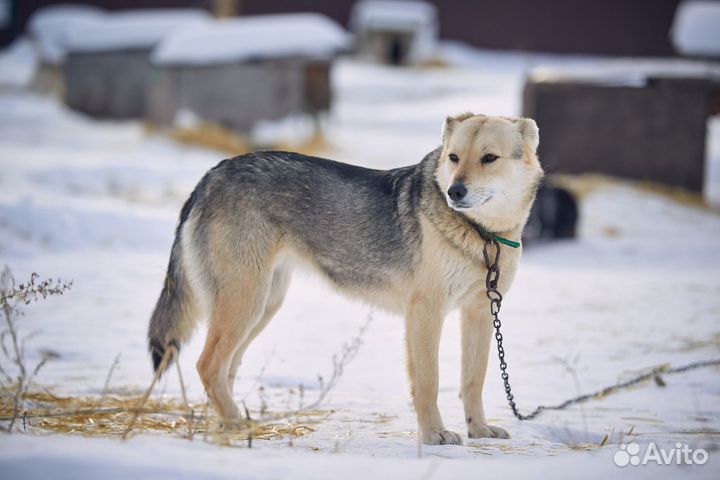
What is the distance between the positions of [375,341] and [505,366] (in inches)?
80.3

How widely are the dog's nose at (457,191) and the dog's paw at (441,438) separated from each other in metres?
1.17

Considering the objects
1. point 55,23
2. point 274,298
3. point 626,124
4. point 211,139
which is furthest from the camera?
point 55,23

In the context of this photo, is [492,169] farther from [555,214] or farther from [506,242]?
[555,214]

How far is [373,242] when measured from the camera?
4.27m

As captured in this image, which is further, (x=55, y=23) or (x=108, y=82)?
(x=55, y=23)

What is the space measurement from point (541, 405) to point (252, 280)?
1.91m

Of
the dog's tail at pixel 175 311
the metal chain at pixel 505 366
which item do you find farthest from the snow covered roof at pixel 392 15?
the dog's tail at pixel 175 311

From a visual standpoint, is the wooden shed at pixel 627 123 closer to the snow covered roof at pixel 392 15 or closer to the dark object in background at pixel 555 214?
the dark object in background at pixel 555 214

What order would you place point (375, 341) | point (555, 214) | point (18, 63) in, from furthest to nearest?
1. point (18, 63)
2. point (555, 214)
3. point (375, 341)

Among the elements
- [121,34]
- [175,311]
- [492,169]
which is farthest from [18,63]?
[492,169]

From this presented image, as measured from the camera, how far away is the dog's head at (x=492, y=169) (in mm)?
3922

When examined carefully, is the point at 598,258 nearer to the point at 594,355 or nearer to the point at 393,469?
the point at 594,355

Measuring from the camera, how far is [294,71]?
1797cm

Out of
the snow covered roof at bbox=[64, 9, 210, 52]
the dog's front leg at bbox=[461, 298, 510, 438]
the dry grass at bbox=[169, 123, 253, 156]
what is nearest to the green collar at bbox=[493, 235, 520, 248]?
the dog's front leg at bbox=[461, 298, 510, 438]
